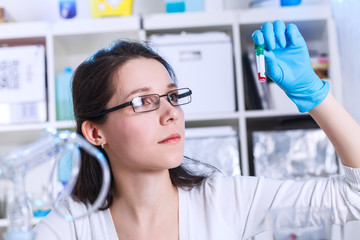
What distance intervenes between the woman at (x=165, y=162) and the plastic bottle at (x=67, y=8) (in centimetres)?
101

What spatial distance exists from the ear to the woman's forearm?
0.61 m

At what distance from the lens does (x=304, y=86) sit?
1.10 metres

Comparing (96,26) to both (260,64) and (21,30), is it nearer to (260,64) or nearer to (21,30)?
(21,30)

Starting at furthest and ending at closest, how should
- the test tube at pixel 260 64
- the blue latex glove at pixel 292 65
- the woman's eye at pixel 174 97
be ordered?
1. the woman's eye at pixel 174 97
2. the blue latex glove at pixel 292 65
3. the test tube at pixel 260 64

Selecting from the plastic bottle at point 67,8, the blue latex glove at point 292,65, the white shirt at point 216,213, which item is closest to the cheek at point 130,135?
the white shirt at point 216,213

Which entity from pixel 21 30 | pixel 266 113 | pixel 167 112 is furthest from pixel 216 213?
pixel 21 30

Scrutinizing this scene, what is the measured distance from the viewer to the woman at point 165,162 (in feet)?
3.59

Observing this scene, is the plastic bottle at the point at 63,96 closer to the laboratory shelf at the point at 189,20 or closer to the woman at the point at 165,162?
the laboratory shelf at the point at 189,20

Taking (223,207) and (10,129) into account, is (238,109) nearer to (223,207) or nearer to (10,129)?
(223,207)

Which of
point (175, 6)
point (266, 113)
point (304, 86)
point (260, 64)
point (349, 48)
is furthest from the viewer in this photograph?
point (175, 6)

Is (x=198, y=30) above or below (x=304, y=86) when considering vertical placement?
above

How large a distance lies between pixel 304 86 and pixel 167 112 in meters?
0.35

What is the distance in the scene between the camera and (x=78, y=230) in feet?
4.21

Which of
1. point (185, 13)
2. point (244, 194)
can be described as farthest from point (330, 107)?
point (185, 13)
